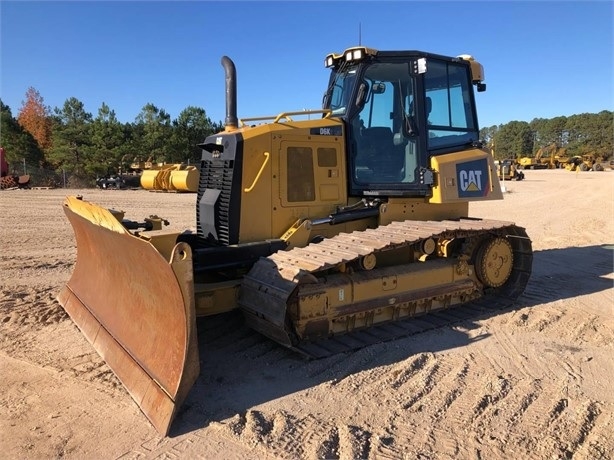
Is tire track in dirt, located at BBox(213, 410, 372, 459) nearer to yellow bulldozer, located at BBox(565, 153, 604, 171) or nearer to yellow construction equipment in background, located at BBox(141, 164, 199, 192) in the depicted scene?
yellow construction equipment in background, located at BBox(141, 164, 199, 192)

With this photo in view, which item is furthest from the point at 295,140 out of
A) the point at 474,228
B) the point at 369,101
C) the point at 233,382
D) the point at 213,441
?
the point at 213,441

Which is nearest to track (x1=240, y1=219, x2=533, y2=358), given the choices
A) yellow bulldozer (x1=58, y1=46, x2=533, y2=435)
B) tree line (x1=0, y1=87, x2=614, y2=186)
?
yellow bulldozer (x1=58, y1=46, x2=533, y2=435)

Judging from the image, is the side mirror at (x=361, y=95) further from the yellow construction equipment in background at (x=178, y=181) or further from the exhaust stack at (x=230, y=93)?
the yellow construction equipment in background at (x=178, y=181)

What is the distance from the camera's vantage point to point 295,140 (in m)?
5.64

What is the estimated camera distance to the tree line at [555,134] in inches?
3440

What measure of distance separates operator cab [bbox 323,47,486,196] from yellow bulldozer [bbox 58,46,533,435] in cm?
2

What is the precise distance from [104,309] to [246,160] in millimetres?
2129

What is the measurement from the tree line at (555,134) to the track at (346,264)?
84.8 m

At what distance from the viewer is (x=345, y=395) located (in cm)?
412

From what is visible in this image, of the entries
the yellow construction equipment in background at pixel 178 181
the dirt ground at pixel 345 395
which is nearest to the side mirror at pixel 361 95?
the yellow construction equipment in background at pixel 178 181

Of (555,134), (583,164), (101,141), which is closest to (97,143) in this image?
(101,141)

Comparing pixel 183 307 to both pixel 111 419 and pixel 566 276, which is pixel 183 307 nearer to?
pixel 111 419

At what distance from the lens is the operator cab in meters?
5.95

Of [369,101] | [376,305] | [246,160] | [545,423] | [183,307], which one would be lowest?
[545,423]
